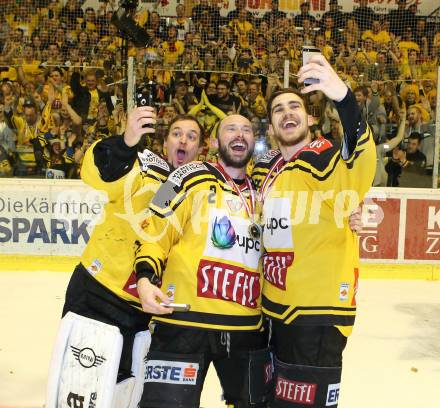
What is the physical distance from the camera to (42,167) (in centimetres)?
726

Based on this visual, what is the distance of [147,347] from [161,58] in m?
5.91

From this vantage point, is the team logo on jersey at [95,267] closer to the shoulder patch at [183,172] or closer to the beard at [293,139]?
the shoulder patch at [183,172]

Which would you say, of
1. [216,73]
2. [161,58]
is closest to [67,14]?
[161,58]

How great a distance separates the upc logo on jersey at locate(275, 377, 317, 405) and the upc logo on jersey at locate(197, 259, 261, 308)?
0.39 meters

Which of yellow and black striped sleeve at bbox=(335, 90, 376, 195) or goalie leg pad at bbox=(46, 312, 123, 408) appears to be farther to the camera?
goalie leg pad at bbox=(46, 312, 123, 408)

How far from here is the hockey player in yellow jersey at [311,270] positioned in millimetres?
2453

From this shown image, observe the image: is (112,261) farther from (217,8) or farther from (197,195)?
(217,8)

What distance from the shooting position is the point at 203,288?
2.53m

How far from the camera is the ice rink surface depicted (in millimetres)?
3736

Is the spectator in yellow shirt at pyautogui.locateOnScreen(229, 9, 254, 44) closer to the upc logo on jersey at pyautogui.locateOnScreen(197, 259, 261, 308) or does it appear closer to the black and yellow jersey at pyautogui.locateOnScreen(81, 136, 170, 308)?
the black and yellow jersey at pyautogui.locateOnScreen(81, 136, 170, 308)

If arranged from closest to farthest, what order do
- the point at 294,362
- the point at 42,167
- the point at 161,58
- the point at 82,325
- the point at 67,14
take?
1. the point at 294,362
2. the point at 82,325
3. the point at 42,167
4. the point at 161,58
5. the point at 67,14

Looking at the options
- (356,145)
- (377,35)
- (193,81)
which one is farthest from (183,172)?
(377,35)

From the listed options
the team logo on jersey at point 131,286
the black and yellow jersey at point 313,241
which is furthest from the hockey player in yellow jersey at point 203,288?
the team logo on jersey at point 131,286

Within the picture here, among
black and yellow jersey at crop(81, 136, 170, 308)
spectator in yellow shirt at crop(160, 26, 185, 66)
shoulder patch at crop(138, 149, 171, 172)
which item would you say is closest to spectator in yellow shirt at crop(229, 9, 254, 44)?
spectator in yellow shirt at crop(160, 26, 185, 66)
